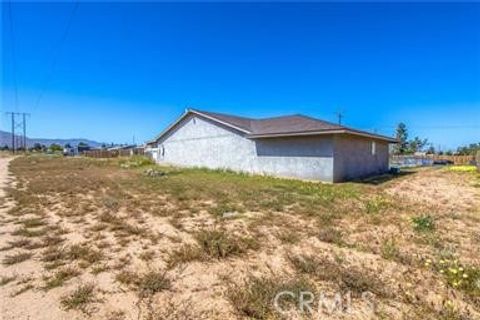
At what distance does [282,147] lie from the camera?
1285cm

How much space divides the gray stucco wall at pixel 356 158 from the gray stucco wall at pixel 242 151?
0.53 metres

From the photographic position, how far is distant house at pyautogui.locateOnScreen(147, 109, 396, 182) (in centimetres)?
1140

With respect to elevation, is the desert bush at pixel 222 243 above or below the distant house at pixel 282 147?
below

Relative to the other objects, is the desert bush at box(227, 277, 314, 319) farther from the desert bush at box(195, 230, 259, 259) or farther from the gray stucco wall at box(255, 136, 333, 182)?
the gray stucco wall at box(255, 136, 333, 182)

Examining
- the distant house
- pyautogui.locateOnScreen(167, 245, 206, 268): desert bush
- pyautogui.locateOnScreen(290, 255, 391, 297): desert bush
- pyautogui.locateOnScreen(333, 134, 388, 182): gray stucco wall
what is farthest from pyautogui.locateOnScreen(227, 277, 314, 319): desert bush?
pyautogui.locateOnScreen(333, 134, 388, 182): gray stucco wall

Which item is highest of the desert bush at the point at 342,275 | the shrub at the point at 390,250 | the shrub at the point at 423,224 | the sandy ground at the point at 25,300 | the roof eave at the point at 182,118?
the roof eave at the point at 182,118

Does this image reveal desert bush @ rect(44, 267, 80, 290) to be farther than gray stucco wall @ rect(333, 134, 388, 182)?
No

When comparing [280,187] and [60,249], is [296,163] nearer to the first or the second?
[280,187]

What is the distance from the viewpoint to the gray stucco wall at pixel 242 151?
456 inches

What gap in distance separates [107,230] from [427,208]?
730 cm

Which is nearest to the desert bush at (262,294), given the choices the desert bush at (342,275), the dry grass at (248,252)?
the dry grass at (248,252)

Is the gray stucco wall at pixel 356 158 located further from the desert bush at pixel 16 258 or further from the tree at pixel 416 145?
the tree at pixel 416 145

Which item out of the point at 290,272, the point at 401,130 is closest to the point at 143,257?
the point at 290,272

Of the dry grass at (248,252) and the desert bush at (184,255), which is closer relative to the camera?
the dry grass at (248,252)
